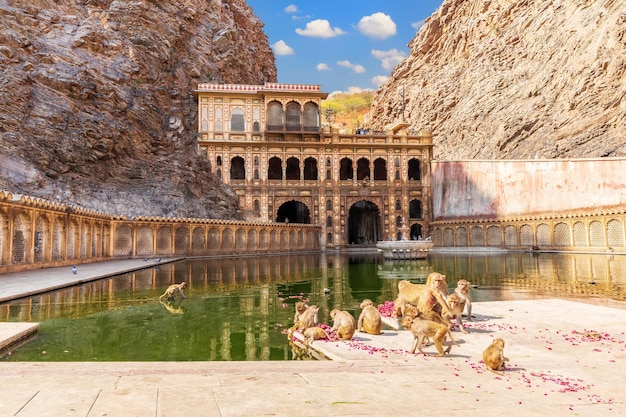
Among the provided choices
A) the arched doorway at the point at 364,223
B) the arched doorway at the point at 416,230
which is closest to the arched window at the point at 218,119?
the arched doorway at the point at 364,223

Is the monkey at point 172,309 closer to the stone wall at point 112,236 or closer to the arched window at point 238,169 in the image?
the stone wall at point 112,236

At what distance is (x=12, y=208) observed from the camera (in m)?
18.5

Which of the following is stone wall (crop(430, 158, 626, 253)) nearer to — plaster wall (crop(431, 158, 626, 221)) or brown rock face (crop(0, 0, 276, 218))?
plaster wall (crop(431, 158, 626, 221))

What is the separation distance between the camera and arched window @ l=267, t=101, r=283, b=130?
49.6 meters

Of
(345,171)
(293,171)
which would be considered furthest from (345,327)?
(345,171)

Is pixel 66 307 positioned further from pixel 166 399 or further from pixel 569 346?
pixel 569 346

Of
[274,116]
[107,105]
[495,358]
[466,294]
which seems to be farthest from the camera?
[274,116]

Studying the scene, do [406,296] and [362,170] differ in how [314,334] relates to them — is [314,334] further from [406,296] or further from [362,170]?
[362,170]

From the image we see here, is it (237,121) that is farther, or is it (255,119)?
(255,119)

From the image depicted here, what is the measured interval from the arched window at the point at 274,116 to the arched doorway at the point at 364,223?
1441cm

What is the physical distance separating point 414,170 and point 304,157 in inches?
564

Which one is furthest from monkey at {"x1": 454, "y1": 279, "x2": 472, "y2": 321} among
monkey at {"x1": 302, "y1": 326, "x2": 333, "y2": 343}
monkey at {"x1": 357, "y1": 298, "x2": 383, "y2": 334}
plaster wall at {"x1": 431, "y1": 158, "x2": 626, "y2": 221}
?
plaster wall at {"x1": 431, "y1": 158, "x2": 626, "y2": 221}

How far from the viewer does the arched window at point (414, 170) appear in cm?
5247

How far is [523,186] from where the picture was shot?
4162 cm
